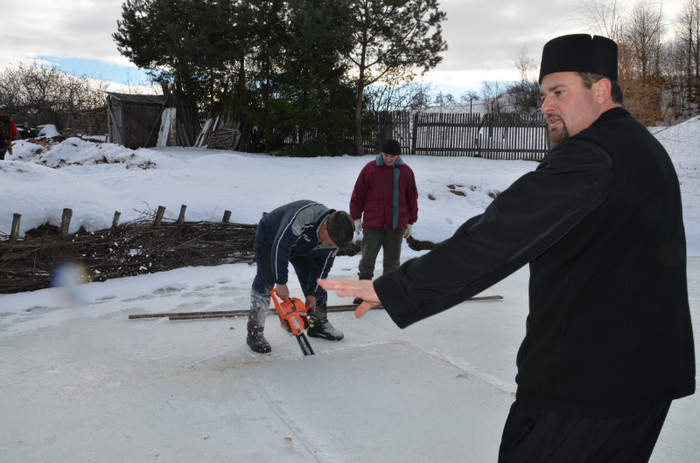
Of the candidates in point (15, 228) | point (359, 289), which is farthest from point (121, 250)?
point (359, 289)

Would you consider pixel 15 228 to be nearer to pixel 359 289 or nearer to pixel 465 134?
pixel 359 289

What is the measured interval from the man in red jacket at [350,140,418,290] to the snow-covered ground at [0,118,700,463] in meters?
0.81

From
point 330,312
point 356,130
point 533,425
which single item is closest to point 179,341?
point 330,312

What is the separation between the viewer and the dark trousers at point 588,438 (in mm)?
1361

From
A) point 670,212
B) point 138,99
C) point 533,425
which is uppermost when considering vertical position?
point 138,99

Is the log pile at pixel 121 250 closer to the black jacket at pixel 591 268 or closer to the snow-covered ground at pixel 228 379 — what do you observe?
the snow-covered ground at pixel 228 379

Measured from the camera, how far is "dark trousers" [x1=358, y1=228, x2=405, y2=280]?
6.48 m

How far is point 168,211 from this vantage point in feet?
29.4

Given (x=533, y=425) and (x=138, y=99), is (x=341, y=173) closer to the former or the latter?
(x=138, y=99)

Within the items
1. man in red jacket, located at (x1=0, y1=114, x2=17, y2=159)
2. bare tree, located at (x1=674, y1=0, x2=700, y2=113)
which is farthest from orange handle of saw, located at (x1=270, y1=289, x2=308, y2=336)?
bare tree, located at (x1=674, y1=0, x2=700, y2=113)

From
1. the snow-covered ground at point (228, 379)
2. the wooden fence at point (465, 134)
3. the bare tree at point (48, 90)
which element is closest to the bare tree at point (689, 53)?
the wooden fence at point (465, 134)

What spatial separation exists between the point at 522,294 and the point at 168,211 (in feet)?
18.5

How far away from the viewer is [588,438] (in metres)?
1.36

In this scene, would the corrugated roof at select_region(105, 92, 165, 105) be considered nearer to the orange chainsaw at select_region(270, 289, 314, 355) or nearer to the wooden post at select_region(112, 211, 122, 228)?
the wooden post at select_region(112, 211, 122, 228)
